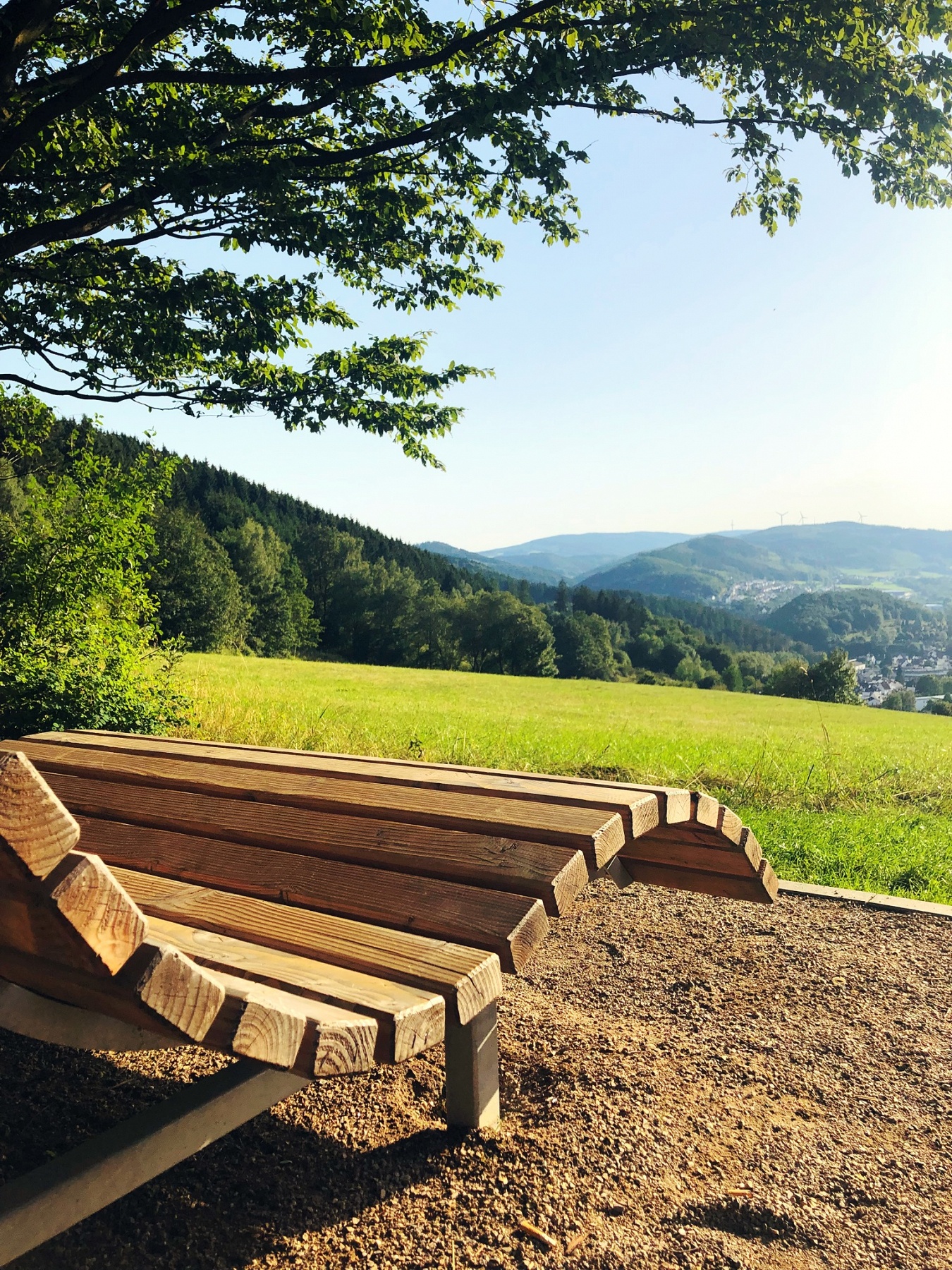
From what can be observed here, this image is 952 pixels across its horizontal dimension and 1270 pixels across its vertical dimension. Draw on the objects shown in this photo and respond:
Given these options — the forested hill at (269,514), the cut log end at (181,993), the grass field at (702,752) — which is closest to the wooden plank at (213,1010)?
the cut log end at (181,993)

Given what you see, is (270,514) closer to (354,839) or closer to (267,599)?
(267,599)

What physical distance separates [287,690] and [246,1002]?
1760 cm

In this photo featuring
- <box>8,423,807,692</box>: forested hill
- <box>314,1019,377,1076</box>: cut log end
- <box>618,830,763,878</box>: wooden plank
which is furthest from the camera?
<box>8,423,807,692</box>: forested hill

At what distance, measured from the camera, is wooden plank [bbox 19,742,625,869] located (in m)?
2.10

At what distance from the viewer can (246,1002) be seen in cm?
126

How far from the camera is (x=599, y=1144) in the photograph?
2.46 m

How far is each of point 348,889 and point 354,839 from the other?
0.20 metres

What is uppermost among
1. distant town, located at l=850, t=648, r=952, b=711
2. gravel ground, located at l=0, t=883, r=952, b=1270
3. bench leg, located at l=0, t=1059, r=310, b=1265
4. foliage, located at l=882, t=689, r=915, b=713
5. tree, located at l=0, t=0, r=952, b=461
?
tree, located at l=0, t=0, r=952, b=461

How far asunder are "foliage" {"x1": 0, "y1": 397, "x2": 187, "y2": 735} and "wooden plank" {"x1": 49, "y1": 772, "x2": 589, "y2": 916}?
4.82m

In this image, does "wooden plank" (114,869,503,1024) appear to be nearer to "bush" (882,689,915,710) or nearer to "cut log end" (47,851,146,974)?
"cut log end" (47,851,146,974)

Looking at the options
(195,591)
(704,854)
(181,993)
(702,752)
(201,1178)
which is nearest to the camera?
(181,993)

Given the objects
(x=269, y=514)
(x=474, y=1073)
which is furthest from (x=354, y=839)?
(x=269, y=514)

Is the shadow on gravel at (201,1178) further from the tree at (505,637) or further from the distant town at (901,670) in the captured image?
the distant town at (901,670)

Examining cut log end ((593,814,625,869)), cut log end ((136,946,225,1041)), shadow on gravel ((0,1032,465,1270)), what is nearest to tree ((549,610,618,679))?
shadow on gravel ((0,1032,465,1270))
